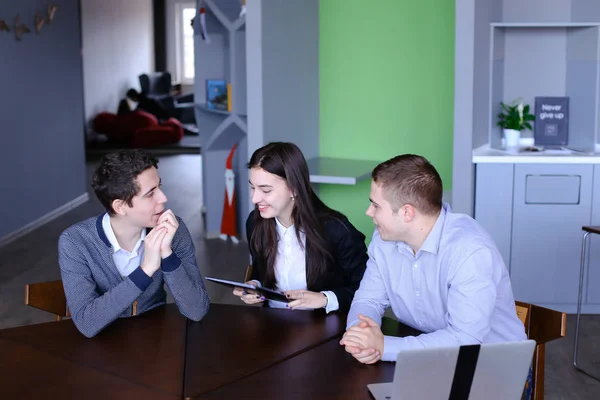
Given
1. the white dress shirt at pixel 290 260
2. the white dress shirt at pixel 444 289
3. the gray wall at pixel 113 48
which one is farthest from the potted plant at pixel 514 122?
the gray wall at pixel 113 48

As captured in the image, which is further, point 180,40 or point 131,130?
point 180,40

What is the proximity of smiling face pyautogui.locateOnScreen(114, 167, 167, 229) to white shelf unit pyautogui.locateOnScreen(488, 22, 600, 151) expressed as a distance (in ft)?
9.88

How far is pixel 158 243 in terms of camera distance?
2.46m

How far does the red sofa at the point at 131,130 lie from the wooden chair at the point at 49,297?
1068cm

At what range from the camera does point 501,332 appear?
7.39 feet

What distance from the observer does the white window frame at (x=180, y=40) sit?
669 inches

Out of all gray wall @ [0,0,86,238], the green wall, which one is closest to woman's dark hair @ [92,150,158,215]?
the green wall

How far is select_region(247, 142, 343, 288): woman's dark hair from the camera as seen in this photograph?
113 inches

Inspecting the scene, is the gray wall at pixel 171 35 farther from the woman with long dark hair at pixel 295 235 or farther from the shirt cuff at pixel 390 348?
the shirt cuff at pixel 390 348

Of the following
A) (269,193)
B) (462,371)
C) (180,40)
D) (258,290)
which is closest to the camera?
(462,371)

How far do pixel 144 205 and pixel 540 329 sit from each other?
1.34 meters

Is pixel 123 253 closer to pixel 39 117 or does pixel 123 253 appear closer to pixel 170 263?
pixel 170 263

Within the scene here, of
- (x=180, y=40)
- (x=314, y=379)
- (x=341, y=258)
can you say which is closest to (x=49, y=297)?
(x=341, y=258)

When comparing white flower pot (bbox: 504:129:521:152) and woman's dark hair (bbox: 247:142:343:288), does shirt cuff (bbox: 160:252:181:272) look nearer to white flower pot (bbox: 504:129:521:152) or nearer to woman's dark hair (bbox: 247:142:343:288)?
woman's dark hair (bbox: 247:142:343:288)
